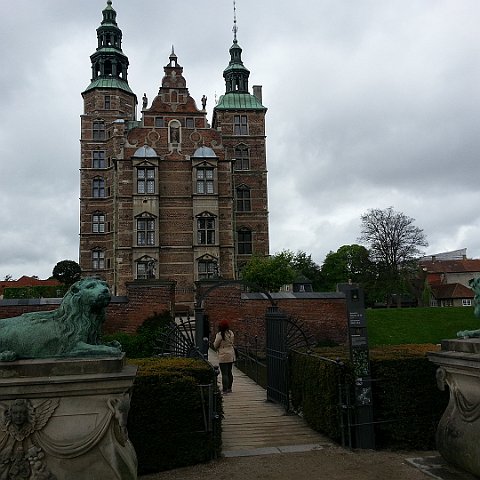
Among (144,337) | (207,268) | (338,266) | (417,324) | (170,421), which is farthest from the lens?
(338,266)

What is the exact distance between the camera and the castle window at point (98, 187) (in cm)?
4069

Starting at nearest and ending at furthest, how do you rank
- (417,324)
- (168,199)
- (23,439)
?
1. (23,439)
2. (417,324)
3. (168,199)

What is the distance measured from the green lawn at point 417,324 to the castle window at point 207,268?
1195cm

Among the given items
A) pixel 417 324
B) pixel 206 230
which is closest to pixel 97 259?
pixel 206 230

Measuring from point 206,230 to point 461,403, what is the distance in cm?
3038

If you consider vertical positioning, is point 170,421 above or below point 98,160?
below

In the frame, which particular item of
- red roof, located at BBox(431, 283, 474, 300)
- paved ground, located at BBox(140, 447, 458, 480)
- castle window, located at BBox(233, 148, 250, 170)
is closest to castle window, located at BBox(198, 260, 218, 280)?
castle window, located at BBox(233, 148, 250, 170)

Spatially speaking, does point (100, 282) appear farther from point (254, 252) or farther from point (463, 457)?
point (254, 252)

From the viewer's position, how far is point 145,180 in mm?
35156

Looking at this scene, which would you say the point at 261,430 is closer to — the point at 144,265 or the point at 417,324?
the point at 417,324

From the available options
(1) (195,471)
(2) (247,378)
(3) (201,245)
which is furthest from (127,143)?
(1) (195,471)

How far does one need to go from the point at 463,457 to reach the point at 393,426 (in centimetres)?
183

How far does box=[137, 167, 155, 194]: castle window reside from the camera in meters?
35.1

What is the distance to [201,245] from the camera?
114 ft
